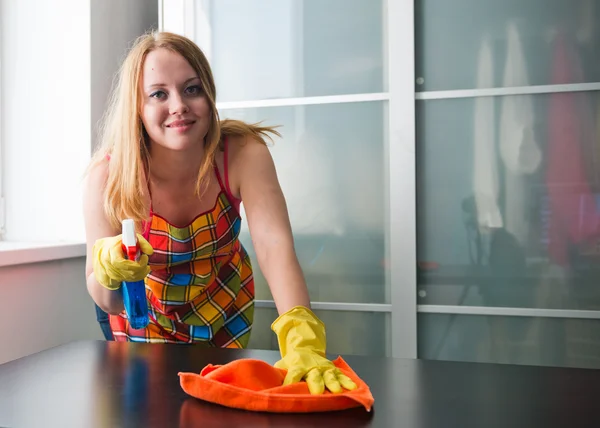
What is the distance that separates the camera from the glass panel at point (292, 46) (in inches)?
77.2

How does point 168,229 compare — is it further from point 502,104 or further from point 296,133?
point 502,104

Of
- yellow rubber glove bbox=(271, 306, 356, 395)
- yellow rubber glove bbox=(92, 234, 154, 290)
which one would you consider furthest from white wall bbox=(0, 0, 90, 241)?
yellow rubber glove bbox=(271, 306, 356, 395)

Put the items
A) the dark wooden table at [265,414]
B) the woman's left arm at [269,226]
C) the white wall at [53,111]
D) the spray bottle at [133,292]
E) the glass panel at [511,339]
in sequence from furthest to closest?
the white wall at [53,111] → the glass panel at [511,339] → the woman's left arm at [269,226] → the spray bottle at [133,292] → the dark wooden table at [265,414]

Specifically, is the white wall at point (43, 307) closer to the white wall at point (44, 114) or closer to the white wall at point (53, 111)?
the white wall at point (53, 111)

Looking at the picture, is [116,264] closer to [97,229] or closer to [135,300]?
[135,300]

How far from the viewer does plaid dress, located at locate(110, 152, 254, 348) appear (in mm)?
1471

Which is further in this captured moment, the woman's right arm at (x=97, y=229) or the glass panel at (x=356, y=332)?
the glass panel at (x=356, y=332)

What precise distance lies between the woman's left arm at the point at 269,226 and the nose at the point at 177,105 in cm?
19

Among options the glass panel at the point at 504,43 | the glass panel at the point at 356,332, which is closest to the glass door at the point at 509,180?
the glass panel at the point at 504,43

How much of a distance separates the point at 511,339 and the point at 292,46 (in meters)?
1.13

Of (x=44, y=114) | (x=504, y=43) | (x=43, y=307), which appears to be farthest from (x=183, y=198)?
(x=504, y=43)

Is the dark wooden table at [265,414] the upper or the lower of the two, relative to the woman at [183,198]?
lower

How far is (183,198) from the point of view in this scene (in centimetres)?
151

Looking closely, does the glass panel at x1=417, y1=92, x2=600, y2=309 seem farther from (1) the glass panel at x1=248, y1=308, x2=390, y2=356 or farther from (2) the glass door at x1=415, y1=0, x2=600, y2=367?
(1) the glass panel at x1=248, y1=308, x2=390, y2=356
